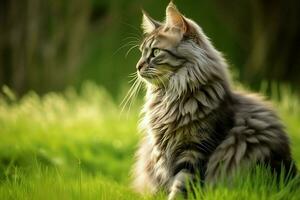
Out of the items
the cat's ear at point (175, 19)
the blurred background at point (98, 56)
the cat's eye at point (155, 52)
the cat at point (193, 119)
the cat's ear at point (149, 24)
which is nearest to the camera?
the cat at point (193, 119)

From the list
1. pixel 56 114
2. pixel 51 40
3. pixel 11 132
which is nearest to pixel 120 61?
pixel 51 40

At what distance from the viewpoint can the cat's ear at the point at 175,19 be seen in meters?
5.68

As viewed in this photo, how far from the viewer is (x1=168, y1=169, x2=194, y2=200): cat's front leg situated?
207 inches

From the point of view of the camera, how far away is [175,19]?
5.78 metres

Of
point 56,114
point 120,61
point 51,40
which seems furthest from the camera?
point 120,61

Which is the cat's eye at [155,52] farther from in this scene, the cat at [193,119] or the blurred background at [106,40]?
the blurred background at [106,40]

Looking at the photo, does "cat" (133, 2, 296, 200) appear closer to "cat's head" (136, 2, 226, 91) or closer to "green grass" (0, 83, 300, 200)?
"cat's head" (136, 2, 226, 91)

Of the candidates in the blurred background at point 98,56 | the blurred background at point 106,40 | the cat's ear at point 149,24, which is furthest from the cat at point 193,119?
the blurred background at point 106,40

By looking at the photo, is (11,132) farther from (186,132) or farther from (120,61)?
(120,61)

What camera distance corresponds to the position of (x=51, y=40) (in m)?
16.9

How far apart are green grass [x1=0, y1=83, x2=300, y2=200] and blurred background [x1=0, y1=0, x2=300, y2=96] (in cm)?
431

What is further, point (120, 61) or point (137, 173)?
point (120, 61)

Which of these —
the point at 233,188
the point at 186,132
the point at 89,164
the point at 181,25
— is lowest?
the point at 89,164

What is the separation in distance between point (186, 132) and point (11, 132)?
16.7 feet
